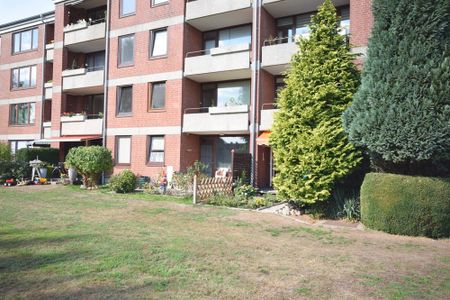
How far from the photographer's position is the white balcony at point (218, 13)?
20611 millimetres

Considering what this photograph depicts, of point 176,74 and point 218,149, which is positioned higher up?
point 176,74

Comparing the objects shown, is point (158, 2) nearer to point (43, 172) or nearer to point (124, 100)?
point (124, 100)

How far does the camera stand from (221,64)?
68.5 feet

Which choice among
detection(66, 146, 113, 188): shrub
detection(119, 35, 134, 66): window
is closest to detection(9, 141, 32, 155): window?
detection(66, 146, 113, 188): shrub

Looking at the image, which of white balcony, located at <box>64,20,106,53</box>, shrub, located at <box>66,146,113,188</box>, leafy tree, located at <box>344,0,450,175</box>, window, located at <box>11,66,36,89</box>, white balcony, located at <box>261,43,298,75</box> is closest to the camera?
leafy tree, located at <box>344,0,450,175</box>

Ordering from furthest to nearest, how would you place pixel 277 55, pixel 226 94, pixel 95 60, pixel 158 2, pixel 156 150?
pixel 95 60 → pixel 158 2 → pixel 156 150 → pixel 226 94 → pixel 277 55

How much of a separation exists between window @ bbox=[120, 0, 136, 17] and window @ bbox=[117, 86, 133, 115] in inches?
200

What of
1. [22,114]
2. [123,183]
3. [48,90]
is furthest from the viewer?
[22,114]

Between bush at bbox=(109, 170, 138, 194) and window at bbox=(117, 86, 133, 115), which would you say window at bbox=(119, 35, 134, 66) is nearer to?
window at bbox=(117, 86, 133, 115)

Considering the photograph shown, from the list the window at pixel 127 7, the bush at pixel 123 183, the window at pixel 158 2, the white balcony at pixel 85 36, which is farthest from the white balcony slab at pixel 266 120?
the white balcony at pixel 85 36

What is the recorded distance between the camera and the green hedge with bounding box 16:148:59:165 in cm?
2591

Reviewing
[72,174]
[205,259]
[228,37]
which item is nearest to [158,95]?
[228,37]

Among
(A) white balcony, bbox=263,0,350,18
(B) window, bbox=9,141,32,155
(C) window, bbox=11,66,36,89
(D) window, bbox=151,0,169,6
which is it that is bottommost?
(B) window, bbox=9,141,32,155

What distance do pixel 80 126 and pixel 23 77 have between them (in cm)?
1125
